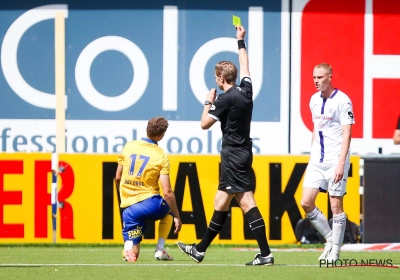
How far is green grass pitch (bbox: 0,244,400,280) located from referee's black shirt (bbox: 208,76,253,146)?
114 centimetres

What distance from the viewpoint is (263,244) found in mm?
8023

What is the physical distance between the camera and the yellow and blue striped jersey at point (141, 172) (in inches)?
345

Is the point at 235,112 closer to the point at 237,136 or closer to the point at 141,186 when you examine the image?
the point at 237,136

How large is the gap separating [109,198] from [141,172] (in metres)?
2.85

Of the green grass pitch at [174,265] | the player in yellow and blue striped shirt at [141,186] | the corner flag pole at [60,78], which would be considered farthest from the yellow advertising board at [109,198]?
the player in yellow and blue striped shirt at [141,186]

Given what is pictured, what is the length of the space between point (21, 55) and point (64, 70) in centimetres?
69

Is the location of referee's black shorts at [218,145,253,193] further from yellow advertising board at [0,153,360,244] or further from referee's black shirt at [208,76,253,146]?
yellow advertising board at [0,153,360,244]

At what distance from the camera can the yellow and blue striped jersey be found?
8.76 m

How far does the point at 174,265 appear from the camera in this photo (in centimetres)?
839

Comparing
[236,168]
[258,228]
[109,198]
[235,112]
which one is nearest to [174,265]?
[258,228]

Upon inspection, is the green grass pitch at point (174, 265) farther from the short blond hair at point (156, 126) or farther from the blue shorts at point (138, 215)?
the short blond hair at point (156, 126)

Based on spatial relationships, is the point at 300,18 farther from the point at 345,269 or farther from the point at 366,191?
the point at 345,269

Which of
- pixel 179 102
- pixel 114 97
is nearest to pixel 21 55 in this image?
pixel 114 97

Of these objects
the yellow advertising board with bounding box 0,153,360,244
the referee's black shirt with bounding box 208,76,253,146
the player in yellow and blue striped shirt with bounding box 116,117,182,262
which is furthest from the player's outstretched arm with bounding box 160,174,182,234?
the yellow advertising board with bounding box 0,153,360,244
